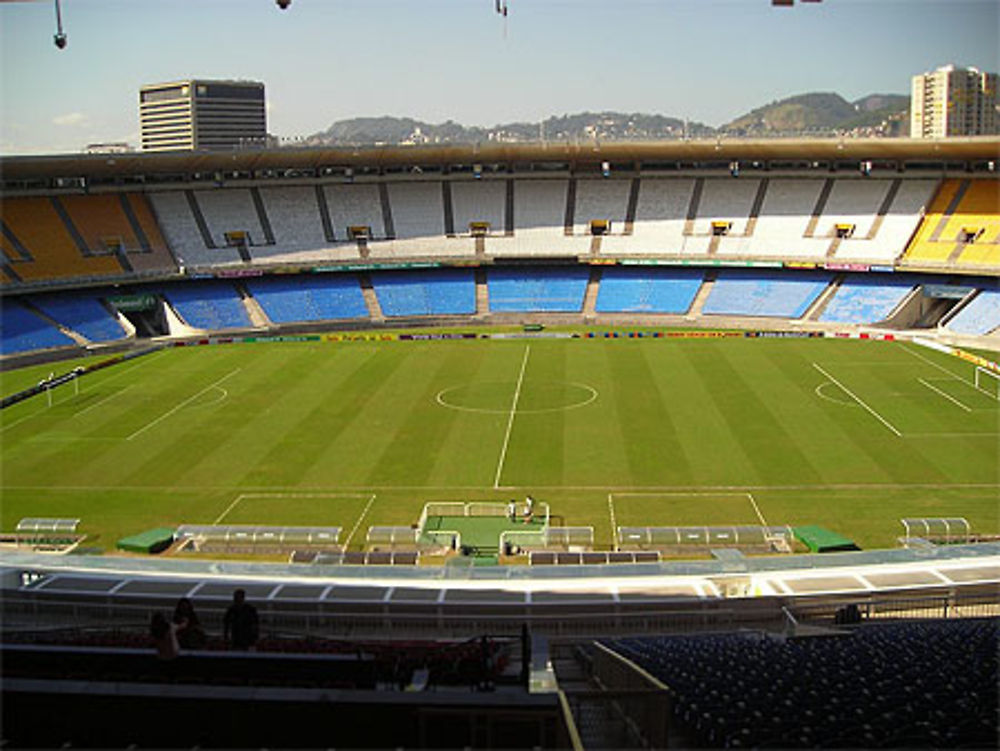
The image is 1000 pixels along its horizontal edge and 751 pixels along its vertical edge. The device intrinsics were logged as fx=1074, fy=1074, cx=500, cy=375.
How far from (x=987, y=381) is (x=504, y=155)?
36.2 meters

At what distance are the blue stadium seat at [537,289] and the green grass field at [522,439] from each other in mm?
11553

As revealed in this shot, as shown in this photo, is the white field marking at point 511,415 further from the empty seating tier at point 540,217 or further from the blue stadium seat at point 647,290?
the empty seating tier at point 540,217

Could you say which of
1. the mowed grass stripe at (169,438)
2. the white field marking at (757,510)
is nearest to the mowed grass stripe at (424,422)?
the mowed grass stripe at (169,438)

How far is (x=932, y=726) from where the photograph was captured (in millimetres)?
10203

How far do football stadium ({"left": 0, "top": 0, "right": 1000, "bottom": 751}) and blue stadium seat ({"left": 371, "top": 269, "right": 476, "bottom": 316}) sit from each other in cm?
29

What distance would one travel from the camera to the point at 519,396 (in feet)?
147

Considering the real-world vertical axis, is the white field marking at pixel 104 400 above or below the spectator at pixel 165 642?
below

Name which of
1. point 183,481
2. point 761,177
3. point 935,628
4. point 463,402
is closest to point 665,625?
point 935,628

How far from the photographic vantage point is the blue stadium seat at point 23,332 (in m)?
55.3

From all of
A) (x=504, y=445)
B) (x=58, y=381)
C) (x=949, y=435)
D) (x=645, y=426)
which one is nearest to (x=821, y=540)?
(x=645, y=426)

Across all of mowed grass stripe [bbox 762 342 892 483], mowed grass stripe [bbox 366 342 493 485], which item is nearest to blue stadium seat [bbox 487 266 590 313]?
A: mowed grass stripe [bbox 366 342 493 485]

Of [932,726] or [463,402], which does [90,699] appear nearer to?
[932,726]

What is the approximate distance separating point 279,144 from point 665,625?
60.5 metres

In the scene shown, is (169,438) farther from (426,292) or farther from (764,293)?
(764,293)
